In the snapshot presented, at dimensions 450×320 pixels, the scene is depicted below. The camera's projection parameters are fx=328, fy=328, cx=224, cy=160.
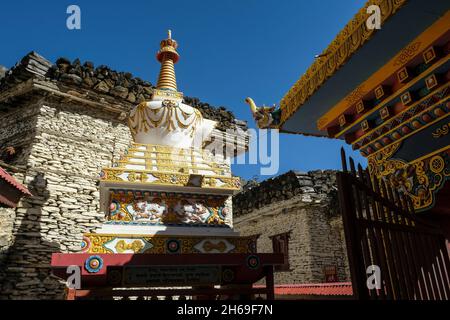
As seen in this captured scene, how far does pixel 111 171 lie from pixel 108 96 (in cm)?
1072

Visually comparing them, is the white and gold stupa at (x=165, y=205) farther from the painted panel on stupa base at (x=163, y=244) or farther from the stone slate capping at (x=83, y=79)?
the stone slate capping at (x=83, y=79)

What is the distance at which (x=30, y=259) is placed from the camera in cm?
1077

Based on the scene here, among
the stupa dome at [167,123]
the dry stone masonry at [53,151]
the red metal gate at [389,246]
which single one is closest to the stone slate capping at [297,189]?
the dry stone masonry at [53,151]

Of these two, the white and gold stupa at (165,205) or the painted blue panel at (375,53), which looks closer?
the painted blue panel at (375,53)

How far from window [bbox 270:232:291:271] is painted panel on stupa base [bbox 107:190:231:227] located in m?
9.96

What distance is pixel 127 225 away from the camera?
477 cm

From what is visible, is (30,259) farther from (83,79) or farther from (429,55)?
(429,55)

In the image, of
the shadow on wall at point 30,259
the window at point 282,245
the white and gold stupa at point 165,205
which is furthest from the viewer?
the window at point 282,245

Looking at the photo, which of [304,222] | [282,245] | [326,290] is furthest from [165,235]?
[282,245]

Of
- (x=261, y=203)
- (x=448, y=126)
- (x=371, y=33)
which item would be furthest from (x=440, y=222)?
(x=261, y=203)

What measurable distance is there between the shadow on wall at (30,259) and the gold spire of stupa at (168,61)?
7056 millimetres

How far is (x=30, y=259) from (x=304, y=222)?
10.5 m

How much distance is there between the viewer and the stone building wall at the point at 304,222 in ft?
44.8
